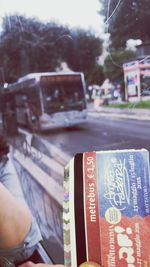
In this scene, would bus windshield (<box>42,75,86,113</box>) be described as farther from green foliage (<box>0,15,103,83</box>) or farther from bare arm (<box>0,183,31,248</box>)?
bare arm (<box>0,183,31,248</box>)

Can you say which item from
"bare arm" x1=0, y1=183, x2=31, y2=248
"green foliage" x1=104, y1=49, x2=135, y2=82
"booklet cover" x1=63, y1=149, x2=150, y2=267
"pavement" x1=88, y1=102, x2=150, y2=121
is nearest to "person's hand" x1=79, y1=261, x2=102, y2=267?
"booklet cover" x1=63, y1=149, x2=150, y2=267

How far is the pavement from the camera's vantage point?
140cm

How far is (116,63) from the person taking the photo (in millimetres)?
1404

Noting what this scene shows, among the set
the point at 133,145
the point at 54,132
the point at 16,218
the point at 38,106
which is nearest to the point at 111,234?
the point at 133,145

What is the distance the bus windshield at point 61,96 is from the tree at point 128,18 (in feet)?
0.95

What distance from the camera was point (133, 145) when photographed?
1.38 m

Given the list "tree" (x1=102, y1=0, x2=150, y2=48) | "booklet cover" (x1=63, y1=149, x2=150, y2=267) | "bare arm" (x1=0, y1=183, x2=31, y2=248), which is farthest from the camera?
"bare arm" (x1=0, y1=183, x2=31, y2=248)

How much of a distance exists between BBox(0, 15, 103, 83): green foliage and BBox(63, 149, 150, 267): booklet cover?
43 centimetres

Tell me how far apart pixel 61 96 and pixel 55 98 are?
3 centimetres

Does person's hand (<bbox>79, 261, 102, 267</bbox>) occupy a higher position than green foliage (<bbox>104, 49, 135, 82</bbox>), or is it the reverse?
green foliage (<bbox>104, 49, 135, 82</bbox>)

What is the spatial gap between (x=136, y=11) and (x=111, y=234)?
75 centimetres

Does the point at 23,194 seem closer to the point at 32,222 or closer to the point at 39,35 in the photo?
the point at 32,222

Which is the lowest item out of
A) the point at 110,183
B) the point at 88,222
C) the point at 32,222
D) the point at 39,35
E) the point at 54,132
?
the point at 32,222

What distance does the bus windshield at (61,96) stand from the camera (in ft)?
5.08
